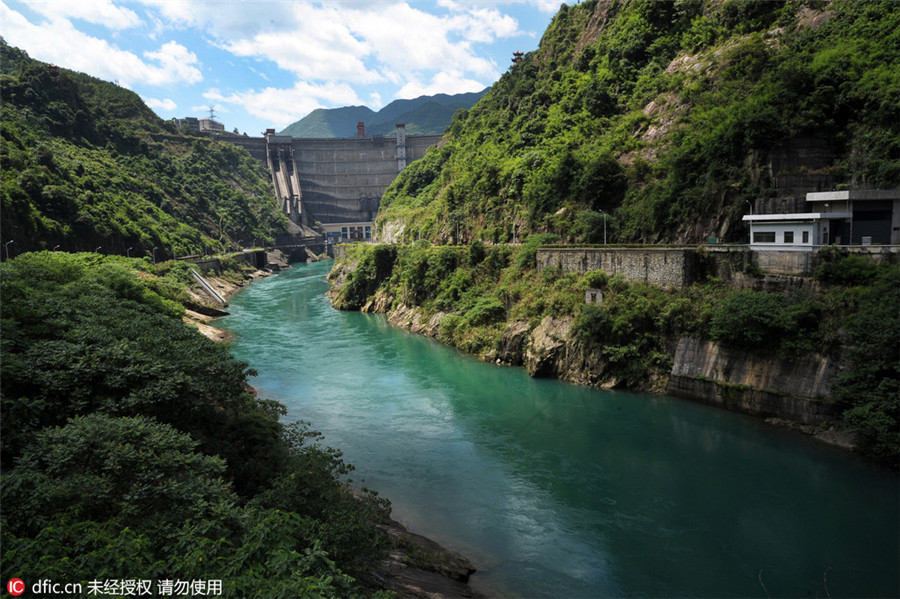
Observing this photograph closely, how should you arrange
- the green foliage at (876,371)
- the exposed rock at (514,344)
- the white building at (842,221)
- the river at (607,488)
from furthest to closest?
the exposed rock at (514,344) < the white building at (842,221) < the green foliage at (876,371) < the river at (607,488)

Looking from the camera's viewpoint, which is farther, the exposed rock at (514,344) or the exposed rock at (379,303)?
the exposed rock at (379,303)

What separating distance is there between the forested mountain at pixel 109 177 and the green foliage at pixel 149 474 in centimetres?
4637

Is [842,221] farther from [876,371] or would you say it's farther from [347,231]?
[347,231]

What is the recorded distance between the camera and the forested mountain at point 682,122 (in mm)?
28531

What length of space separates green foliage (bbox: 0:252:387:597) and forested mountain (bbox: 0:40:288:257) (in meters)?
46.4

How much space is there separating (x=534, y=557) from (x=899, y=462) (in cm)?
1351

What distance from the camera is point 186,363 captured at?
14.3m

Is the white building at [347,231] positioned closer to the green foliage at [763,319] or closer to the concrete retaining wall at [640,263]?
the concrete retaining wall at [640,263]

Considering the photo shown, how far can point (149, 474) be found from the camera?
967cm

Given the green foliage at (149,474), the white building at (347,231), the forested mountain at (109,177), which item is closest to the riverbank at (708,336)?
the green foliage at (149,474)

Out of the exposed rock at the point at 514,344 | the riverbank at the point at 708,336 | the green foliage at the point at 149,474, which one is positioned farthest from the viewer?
the exposed rock at the point at 514,344

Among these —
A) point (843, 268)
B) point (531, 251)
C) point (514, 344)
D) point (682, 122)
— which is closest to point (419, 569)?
point (843, 268)

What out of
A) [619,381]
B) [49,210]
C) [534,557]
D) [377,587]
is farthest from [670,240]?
[49,210]

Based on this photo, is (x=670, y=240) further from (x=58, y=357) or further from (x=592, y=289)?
(x=58, y=357)
